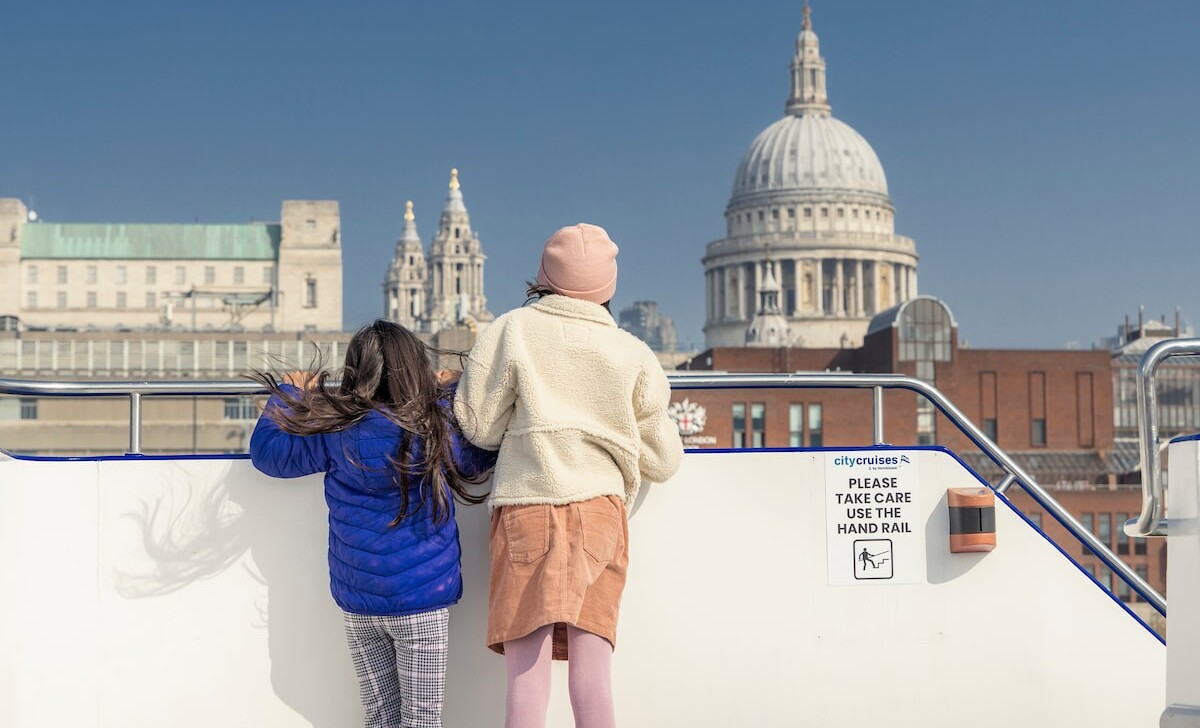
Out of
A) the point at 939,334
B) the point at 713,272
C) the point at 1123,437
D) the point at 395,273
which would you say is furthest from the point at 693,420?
the point at 395,273

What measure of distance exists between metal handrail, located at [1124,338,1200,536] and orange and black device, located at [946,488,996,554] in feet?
2.89

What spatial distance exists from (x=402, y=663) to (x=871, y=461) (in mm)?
1657

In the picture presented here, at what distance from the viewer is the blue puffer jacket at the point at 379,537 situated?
390cm

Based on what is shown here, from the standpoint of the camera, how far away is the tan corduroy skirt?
3.76m

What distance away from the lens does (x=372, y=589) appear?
3898mm

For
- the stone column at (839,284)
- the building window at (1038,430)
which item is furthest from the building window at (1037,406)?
the stone column at (839,284)

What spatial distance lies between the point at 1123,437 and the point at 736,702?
84154 millimetres

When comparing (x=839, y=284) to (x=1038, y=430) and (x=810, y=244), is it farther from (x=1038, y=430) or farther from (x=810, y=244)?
(x=1038, y=430)

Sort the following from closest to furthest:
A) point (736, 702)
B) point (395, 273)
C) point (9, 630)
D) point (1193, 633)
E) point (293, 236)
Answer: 1. point (1193, 633)
2. point (9, 630)
3. point (736, 702)
4. point (293, 236)
5. point (395, 273)

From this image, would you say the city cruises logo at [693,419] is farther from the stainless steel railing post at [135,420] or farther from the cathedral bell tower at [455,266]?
the cathedral bell tower at [455,266]

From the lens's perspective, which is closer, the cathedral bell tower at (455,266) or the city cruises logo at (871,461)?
the city cruises logo at (871,461)

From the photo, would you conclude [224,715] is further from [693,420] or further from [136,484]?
[693,420]

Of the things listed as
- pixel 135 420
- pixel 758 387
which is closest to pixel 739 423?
pixel 758 387

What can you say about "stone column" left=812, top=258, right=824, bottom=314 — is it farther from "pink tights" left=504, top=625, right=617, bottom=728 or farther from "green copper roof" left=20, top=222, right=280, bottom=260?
"pink tights" left=504, top=625, right=617, bottom=728
